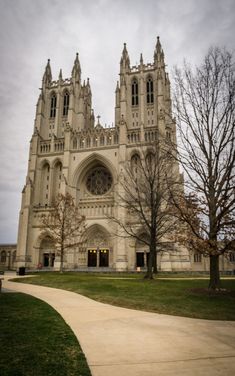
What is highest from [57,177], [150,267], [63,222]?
[57,177]

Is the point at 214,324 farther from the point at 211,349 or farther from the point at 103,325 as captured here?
the point at 103,325

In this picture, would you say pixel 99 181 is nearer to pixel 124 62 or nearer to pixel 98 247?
pixel 98 247

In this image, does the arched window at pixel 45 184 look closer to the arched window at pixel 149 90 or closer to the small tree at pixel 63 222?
the small tree at pixel 63 222

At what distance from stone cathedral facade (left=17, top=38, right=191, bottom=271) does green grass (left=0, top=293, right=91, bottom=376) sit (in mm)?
30763

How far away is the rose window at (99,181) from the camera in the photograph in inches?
1758

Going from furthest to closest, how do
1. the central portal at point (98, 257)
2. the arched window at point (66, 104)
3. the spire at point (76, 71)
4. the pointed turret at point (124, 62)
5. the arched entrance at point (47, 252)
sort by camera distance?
the spire at point (76, 71)
the arched window at point (66, 104)
the pointed turret at point (124, 62)
the arched entrance at point (47, 252)
the central portal at point (98, 257)

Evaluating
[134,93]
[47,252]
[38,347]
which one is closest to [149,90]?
[134,93]

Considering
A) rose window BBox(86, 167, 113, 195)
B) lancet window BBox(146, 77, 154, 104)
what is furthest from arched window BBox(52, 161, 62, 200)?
lancet window BBox(146, 77, 154, 104)

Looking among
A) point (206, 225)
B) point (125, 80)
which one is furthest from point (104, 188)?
point (206, 225)

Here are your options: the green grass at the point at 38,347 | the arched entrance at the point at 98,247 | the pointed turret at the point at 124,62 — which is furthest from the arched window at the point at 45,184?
the green grass at the point at 38,347

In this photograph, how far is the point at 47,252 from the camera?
43438mm

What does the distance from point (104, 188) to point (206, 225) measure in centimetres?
3258

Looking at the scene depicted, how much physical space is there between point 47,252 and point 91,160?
17117mm

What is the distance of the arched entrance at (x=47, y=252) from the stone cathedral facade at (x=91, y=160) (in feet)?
0.53
